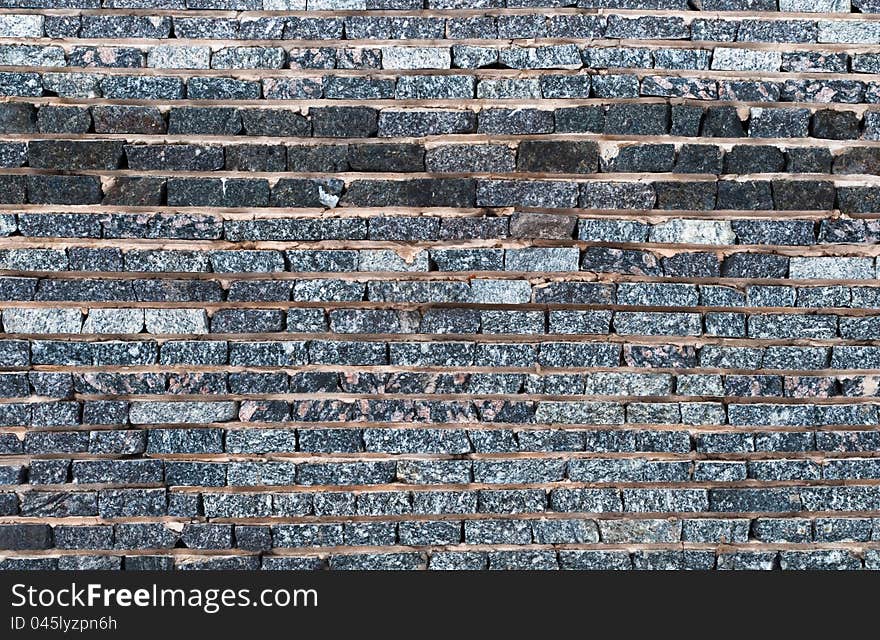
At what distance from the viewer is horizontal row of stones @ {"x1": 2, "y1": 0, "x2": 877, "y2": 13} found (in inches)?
73.2

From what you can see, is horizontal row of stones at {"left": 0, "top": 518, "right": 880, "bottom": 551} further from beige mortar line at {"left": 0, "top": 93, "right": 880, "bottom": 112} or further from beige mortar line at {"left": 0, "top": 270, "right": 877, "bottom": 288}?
beige mortar line at {"left": 0, "top": 93, "right": 880, "bottom": 112}

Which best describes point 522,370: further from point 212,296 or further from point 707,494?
point 212,296

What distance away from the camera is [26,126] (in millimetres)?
1852

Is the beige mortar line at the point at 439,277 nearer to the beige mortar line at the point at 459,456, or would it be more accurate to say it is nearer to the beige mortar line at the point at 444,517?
the beige mortar line at the point at 459,456

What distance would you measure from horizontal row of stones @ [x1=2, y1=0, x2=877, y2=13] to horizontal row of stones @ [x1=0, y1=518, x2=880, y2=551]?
1.55 metres

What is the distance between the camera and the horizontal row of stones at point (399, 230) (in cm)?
186

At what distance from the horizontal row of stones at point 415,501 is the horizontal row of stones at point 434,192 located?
0.87 metres

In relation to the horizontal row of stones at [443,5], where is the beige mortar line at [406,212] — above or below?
below

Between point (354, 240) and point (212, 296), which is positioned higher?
point (354, 240)

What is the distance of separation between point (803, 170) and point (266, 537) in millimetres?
1974

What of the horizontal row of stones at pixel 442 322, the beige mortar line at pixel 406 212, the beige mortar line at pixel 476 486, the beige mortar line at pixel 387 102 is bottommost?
the beige mortar line at pixel 476 486

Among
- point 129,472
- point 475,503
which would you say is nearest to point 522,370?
point 475,503

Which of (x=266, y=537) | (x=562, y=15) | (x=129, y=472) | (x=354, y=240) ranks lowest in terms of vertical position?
(x=266, y=537)

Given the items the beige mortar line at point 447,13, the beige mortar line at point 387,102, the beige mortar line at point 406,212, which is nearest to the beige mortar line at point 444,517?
Answer: the beige mortar line at point 406,212
